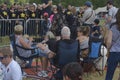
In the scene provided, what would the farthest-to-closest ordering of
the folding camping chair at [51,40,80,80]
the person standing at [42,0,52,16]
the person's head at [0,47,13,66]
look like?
the person standing at [42,0,52,16] < the folding camping chair at [51,40,80,80] < the person's head at [0,47,13,66]

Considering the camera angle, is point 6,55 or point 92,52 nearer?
point 6,55

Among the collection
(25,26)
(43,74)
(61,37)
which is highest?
(61,37)

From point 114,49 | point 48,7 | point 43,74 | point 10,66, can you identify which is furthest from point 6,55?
point 48,7

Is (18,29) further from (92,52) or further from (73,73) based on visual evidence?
(73,73)

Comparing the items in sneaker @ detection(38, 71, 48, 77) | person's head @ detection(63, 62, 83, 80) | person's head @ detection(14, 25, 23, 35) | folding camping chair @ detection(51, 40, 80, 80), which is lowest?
sneaker @ detection(38, 71, 48, 77)

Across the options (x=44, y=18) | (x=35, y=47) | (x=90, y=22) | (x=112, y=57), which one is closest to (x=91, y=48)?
(x=35, y=47)

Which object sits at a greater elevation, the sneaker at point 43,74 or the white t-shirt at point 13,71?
the white t-shirt at point 13,71

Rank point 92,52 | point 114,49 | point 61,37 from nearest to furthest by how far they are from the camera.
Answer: point 114,49 < point 61,37 < point 92,52

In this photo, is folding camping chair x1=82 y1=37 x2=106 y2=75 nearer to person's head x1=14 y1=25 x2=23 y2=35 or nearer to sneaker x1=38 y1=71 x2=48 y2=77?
sneaker x1=38 y1=71 x2=48 y2=77

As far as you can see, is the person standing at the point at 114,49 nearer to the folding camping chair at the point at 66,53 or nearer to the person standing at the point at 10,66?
the folding camping chair at the point at 66,53

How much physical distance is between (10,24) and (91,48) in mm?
6535

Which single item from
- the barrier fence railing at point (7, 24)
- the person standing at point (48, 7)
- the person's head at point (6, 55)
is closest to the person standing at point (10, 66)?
the person's head at point (6, 55)

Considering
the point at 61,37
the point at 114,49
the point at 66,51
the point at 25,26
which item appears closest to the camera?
the point at 114,49

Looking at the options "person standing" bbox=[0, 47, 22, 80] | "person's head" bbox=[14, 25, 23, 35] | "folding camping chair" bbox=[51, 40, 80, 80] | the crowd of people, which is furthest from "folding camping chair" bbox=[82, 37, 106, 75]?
"person standing" bbox=[0, 47, 22, 80]
